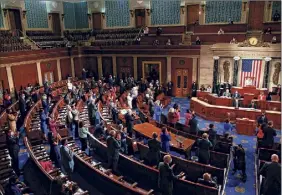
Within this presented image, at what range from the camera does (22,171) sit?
24.8ft

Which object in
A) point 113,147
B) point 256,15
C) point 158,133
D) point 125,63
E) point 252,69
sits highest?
point 256,15

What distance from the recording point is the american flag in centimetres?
1481

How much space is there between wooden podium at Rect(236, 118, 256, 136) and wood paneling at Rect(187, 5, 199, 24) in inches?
425

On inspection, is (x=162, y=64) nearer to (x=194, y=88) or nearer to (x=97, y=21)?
(x=194, y=88)

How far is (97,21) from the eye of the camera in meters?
22.8

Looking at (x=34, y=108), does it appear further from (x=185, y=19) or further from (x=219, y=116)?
(x=185, y=19)

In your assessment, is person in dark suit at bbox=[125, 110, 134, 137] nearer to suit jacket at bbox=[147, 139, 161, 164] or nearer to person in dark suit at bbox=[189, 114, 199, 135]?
person in dark suit at bbox=[189, 114, 199, 135]

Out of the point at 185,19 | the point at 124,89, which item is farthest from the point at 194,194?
the point at 185,19

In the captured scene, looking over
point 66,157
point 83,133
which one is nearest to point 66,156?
point 66,157

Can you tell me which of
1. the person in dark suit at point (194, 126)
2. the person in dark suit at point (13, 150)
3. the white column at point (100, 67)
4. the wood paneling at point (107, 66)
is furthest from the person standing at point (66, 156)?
the white column at point (100, 67)

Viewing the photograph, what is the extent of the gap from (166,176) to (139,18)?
17811mm

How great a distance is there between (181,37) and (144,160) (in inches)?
487

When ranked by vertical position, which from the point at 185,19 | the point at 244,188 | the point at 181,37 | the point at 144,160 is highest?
the point at 185,19

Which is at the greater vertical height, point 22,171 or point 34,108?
point 34,108
